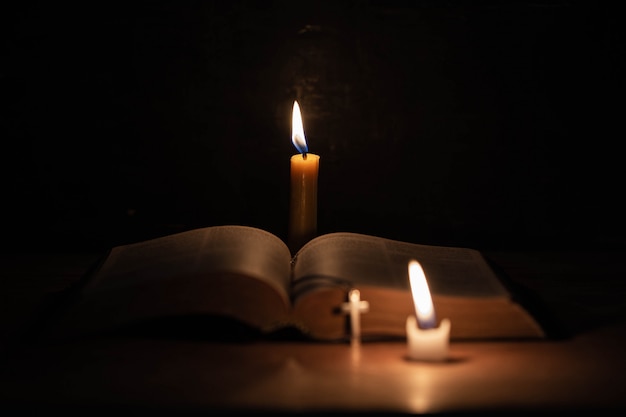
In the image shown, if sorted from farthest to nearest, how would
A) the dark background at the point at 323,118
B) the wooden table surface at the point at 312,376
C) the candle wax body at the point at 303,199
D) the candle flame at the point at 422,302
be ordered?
the dark background at the point at 323,118 < the candle wax body at the point at 303,199 < the candle flame at the point at 422,302 < the wooden table surface at the point at 312,376

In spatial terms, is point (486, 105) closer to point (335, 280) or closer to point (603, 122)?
point (603, 122)

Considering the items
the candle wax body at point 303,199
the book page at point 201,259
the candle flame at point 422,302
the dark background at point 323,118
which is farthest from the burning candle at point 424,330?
the dark background at point 323,118

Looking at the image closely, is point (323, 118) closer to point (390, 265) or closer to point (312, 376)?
point (390, 265)

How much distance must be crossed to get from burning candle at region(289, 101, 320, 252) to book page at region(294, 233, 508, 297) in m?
0.10

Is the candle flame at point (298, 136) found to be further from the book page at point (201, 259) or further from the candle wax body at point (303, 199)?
the book page at point (201, 259)

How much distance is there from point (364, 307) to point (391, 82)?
0.87m

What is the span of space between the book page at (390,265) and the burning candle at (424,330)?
0.29ft

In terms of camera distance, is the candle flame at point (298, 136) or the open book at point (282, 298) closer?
the open book at point (282, 298)

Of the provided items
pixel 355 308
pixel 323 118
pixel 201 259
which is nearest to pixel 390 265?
pixel 355 308

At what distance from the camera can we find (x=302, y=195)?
6.26 feet

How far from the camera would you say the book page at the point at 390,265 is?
1584mm

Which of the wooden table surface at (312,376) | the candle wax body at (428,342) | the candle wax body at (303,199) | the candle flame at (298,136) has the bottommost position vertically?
the wooden table surface at (312,376)

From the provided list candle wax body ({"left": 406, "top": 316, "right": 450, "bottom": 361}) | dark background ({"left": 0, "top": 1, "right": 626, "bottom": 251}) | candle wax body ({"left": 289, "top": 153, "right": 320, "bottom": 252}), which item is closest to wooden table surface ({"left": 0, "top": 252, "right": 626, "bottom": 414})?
candle wax body ({"left": 406, "top": 316, "right": 450, "bottom": 361})

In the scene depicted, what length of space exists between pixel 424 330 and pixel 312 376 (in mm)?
164
